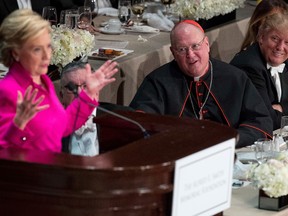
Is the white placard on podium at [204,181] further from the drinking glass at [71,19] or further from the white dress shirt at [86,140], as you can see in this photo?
the drinking glass at [71,19]

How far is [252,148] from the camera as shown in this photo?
5.36 meters

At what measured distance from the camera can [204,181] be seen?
3.55 m

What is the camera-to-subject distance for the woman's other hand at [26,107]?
10.9 ft

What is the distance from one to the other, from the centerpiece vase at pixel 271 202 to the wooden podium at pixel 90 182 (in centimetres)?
102

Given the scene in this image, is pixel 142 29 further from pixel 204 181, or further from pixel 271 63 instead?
pixel 204 181

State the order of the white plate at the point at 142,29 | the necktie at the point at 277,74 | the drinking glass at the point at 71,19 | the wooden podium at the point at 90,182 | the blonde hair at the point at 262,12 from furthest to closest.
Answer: the white plate at the point at 142,29
the blonde hair at the point at 262,12
the necktie at the point at 277,74
the drinking glass at the point at 71,19
the wooden podium at the point at 90,182

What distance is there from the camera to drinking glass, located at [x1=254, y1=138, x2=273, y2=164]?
4.84m

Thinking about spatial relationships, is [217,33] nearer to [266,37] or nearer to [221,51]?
[221,51]

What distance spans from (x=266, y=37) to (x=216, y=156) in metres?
2.84

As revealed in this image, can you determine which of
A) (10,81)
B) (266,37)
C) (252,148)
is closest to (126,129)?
(10,81)

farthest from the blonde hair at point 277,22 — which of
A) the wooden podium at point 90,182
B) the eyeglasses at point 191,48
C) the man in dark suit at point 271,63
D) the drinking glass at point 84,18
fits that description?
the wooden podium at point 90,182

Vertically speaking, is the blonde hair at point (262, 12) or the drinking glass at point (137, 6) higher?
the blonde hair at point (262, 12)

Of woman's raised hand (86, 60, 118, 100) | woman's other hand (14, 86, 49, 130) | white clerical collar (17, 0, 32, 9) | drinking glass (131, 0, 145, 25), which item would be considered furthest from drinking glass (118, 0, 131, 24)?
woman's other hand (14, 86, 49, 130)

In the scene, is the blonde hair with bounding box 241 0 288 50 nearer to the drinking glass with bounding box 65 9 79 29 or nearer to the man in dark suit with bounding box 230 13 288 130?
the man in dark suit with bounding box 230 13 288 130
